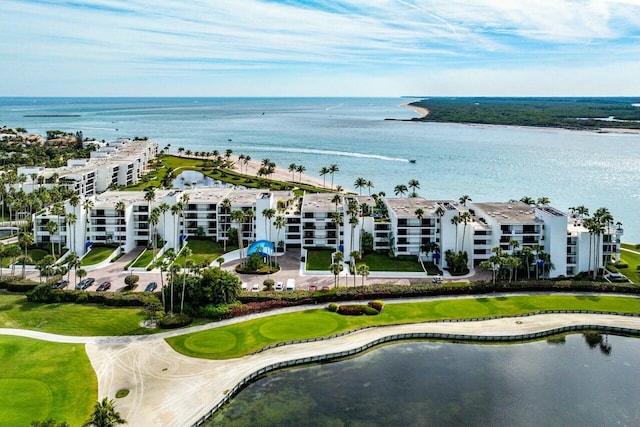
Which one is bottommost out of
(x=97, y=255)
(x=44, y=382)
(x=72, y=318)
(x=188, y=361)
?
(x=44, y=382)

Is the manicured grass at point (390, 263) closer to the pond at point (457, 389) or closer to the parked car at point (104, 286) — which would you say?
the pond at point (457, 389)

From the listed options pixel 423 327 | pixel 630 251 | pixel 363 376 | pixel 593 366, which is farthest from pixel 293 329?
pixel 630 251

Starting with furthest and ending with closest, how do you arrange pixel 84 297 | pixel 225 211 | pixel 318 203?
pixel 318 203 < pixel 225 211 < pixel 84 297

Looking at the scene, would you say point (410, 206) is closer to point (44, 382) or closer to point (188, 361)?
point (188, 361)

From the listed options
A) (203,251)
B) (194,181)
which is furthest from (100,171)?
(203,251)

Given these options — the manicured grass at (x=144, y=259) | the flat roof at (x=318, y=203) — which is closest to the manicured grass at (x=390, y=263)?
the flat roof at (x=318, y=203)

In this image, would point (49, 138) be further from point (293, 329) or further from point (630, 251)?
point (630, 251)
